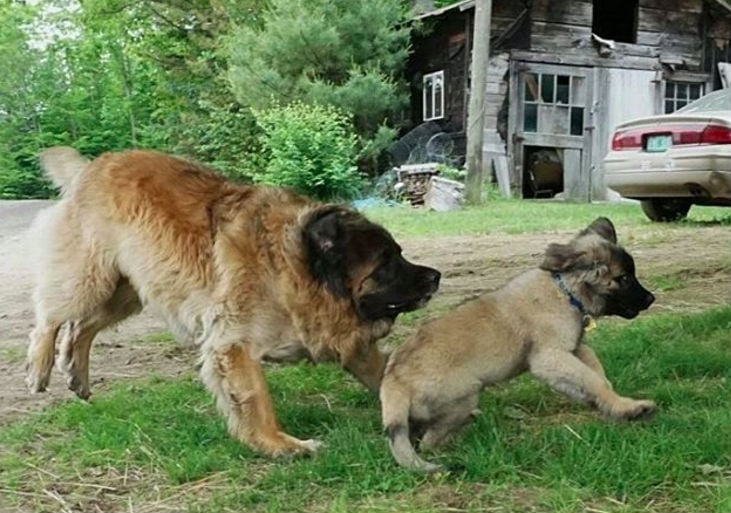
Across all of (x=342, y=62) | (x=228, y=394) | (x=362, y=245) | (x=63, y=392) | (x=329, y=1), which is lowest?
(x=63, y=392)

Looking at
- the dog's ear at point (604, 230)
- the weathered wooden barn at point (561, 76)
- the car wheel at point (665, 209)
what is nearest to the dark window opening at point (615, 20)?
the weathered wooden barn at point (561, 76)

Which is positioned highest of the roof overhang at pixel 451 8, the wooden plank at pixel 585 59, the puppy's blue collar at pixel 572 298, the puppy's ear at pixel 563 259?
the roof overhang at pixel 451 8

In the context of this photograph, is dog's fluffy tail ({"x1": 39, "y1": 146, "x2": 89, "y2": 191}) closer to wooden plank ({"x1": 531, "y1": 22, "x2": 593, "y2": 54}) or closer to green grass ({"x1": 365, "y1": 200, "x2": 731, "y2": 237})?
green grass ({"x1": 365, "y1": 200, "x2": 731, "y2": 237})

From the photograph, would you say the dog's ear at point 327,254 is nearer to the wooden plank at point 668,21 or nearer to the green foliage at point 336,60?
the green foliage at point 336,60

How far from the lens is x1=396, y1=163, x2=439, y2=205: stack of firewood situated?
20438 millimetres

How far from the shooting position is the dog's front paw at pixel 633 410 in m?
3.75

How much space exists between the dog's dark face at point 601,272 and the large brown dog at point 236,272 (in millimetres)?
573

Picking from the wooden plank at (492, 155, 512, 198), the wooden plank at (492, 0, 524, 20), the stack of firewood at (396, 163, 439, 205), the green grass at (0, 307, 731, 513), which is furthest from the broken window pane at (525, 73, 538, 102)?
the green grass at (0, 307, 731, 513)

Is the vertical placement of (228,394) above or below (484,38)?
below

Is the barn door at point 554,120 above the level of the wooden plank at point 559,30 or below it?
below

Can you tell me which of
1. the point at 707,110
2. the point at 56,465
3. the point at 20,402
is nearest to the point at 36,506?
the point at 56,465

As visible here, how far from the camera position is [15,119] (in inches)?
→ 1432

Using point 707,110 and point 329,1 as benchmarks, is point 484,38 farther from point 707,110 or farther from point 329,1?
point 707,110

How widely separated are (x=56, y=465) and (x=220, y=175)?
5.26ft
